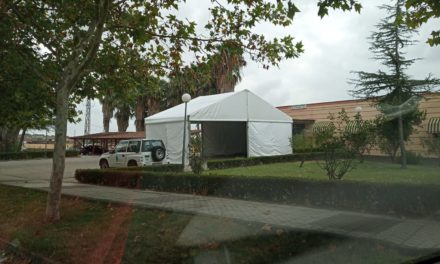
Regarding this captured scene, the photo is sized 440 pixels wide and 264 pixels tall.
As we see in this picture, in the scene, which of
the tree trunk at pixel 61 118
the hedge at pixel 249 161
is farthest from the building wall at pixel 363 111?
the tree trunk at pixel 61 118

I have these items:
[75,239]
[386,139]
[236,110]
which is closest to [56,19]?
[75,239]

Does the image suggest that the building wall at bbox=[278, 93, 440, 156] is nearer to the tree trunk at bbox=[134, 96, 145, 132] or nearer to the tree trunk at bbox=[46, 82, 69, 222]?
the tree trunk at bbox=[134, 96, 145, 132]

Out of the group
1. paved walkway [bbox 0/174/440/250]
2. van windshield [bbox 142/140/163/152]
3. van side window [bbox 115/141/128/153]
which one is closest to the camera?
paved walkway [bbox 0/174/440/250]

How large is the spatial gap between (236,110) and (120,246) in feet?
64.9

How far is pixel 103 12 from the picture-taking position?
776 cm

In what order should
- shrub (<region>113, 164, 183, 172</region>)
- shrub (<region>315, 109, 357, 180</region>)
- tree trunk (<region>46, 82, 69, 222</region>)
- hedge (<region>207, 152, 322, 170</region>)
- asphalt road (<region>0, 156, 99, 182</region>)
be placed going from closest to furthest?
tree trunk (<region>46, 82, 69, 222</region>), shrub (<region>315, 109, 357, 180</region>), shrub (<region>113, 164, 183, 172</region>), asphalt road (<region>0, 156, 99, 182</region>), hedge (<region>207, 152, 322, 170</region>)

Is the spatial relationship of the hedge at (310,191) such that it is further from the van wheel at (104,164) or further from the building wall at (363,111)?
the building wall at (363,111)

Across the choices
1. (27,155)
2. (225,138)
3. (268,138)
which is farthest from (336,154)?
(27,155)

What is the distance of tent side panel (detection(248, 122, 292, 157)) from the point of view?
26594 millimetres

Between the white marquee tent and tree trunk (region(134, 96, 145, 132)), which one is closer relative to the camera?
the white marquee tent

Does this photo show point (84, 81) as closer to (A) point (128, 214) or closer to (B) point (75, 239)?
(A) point (128, 214)

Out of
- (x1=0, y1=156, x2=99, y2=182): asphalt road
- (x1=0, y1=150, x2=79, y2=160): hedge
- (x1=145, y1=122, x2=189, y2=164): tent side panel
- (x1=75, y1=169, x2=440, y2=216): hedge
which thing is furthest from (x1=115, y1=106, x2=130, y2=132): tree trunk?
(x1=75, y1=169, x2=440, y2=216): hedge

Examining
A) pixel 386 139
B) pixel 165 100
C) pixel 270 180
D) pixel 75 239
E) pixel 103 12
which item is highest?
pixel 165 100

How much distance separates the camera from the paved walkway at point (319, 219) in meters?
6.09
